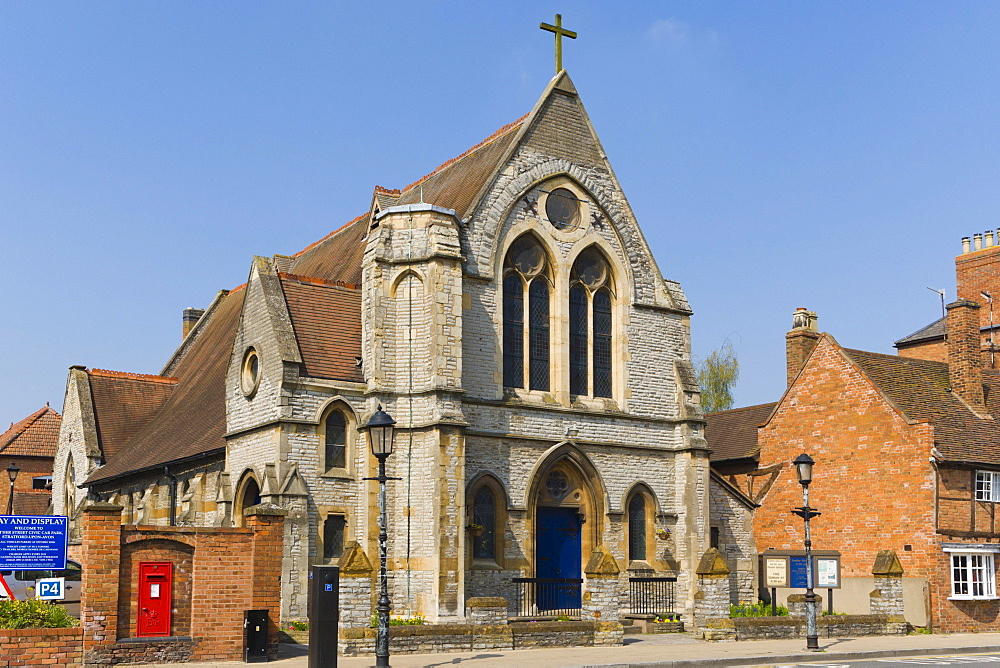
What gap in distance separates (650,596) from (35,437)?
40921 millimetres

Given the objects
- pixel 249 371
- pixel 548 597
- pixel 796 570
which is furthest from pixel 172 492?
pixel 796 570

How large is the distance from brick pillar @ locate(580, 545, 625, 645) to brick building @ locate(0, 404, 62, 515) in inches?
1604

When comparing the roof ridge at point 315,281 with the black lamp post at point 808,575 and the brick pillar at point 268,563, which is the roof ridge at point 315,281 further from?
the black lamp post at point 808,575

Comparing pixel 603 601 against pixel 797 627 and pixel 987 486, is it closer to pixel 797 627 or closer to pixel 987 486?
pixel 797 627

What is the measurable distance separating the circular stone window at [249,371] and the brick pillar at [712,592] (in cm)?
1165

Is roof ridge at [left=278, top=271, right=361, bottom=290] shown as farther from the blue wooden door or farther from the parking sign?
the parking sign

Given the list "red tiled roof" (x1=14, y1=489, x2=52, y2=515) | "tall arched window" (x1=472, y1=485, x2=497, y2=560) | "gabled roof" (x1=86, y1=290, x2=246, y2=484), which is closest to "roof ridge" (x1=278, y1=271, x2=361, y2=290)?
"gabled roof" (x1=86, y1=290, x2=246, y2=484)

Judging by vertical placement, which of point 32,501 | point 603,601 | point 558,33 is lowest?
point 603,601

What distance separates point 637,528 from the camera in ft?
98.8

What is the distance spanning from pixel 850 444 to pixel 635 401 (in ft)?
23.7

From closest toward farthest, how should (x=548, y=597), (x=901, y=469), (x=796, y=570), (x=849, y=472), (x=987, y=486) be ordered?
(x=796, y=570), (x=548, y=597), (x=901, y=469), (x=987, y=486), (x=849, y=472)

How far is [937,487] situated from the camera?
3036 centimetres

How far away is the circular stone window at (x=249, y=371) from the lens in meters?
28.0

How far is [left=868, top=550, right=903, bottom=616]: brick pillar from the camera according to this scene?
93.1ft
